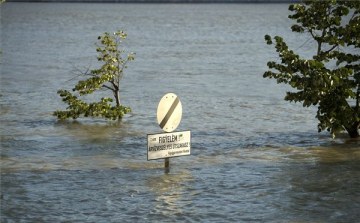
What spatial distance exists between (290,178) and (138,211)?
279 cm

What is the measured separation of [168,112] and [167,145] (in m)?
0.46

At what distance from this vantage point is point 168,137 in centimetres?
1195

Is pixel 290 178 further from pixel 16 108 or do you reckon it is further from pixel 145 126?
pixel 16 108

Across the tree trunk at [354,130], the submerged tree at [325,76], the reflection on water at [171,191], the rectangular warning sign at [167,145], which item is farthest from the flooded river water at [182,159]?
the submerged tree at [325,76]

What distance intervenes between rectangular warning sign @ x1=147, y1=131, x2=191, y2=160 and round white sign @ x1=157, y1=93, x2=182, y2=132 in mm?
124

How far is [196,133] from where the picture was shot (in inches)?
620

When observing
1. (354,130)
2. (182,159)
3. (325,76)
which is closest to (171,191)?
(182,159)

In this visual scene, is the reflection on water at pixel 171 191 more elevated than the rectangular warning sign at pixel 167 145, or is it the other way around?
the rectangular warning sign at pixel 167 145

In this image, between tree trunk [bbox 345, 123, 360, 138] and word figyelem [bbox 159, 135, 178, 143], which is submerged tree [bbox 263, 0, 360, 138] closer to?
tree trunk [bbox 345, 123, 360, 138]

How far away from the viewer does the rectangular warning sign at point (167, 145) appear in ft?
38.7

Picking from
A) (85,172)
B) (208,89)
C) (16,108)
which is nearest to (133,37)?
(208,89)

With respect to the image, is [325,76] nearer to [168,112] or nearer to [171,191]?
[168,112]

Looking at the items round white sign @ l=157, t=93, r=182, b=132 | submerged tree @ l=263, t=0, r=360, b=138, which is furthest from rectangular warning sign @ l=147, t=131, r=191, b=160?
submerged tree @ l=263, t=0, r=360, b=138

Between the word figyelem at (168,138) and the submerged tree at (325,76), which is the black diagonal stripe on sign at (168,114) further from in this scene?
the submerged tree at (325,76)
